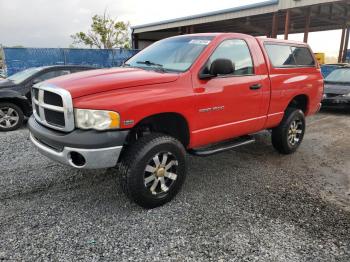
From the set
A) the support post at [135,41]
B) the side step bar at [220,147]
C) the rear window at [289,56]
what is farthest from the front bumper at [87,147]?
the support post at [135,41]

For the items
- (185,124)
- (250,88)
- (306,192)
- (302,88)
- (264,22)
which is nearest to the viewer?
(185,124)

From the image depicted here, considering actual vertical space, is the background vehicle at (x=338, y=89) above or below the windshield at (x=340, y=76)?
below

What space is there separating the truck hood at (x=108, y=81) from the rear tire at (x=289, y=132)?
2468mm

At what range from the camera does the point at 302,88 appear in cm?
502

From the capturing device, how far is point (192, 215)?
315 centimetres

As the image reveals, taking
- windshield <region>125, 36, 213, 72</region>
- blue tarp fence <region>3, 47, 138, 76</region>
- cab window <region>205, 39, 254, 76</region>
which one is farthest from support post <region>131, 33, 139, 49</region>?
cab window <region>205, 39, 254, 76</region>

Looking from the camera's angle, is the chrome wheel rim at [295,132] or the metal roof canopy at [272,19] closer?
the chrome wheel rim at [295,132]

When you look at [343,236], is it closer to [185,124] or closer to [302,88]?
[185,124]

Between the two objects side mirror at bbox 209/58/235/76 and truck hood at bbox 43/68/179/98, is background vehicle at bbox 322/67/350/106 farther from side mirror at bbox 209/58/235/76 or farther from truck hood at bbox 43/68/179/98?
truck hood at bbox 43/68/179/98

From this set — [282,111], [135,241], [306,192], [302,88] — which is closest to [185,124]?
[135,241]

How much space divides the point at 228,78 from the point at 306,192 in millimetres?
1731

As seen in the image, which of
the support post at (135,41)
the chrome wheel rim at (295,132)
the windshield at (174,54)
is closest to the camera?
the windshield at (174,54)

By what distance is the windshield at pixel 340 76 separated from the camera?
9.90 metres

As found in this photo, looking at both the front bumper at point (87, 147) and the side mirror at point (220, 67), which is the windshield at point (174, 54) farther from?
the front bumper at point (87, 147)
